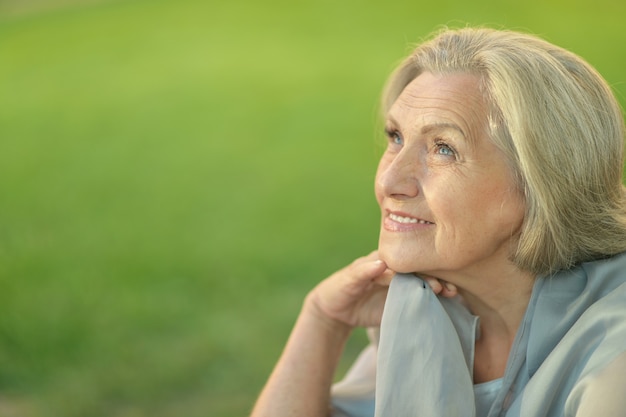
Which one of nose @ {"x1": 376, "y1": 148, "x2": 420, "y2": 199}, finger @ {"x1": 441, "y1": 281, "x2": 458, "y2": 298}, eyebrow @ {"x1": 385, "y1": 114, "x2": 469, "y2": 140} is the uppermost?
eyebrow @ {"x1": 385, "y1": 114, "x2": 469, "y2": 140}

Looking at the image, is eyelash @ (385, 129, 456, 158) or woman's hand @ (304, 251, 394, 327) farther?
woman's hand @ (304, 251, 394, 327)

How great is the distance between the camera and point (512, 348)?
2084mm

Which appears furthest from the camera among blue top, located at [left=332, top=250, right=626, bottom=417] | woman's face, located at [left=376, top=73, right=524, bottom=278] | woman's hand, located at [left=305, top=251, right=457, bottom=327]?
woman's hand, located at [left=305, top=251, right=457, bottom=327]

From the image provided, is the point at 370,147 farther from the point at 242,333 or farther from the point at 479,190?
the point at 479,190

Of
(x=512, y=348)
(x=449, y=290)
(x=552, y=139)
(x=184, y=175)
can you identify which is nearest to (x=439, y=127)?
(x=552, y=139)

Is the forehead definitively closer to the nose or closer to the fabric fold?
the nose

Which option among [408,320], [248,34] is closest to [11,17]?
[248,34]

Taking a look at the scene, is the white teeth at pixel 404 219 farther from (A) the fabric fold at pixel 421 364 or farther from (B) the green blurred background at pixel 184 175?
(B) the green blurred background at pixel 184 175

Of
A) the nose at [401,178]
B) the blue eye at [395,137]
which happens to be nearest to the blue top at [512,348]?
the nose at [401,178]

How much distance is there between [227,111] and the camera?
5.58 metres

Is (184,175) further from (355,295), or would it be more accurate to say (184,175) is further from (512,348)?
(512,348)

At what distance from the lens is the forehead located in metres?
2.03

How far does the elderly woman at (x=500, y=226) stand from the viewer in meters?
1.95

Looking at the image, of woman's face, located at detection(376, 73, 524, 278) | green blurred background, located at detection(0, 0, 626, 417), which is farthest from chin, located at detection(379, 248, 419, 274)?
green blurred background, located at detection(0, 0, 626, 417)
